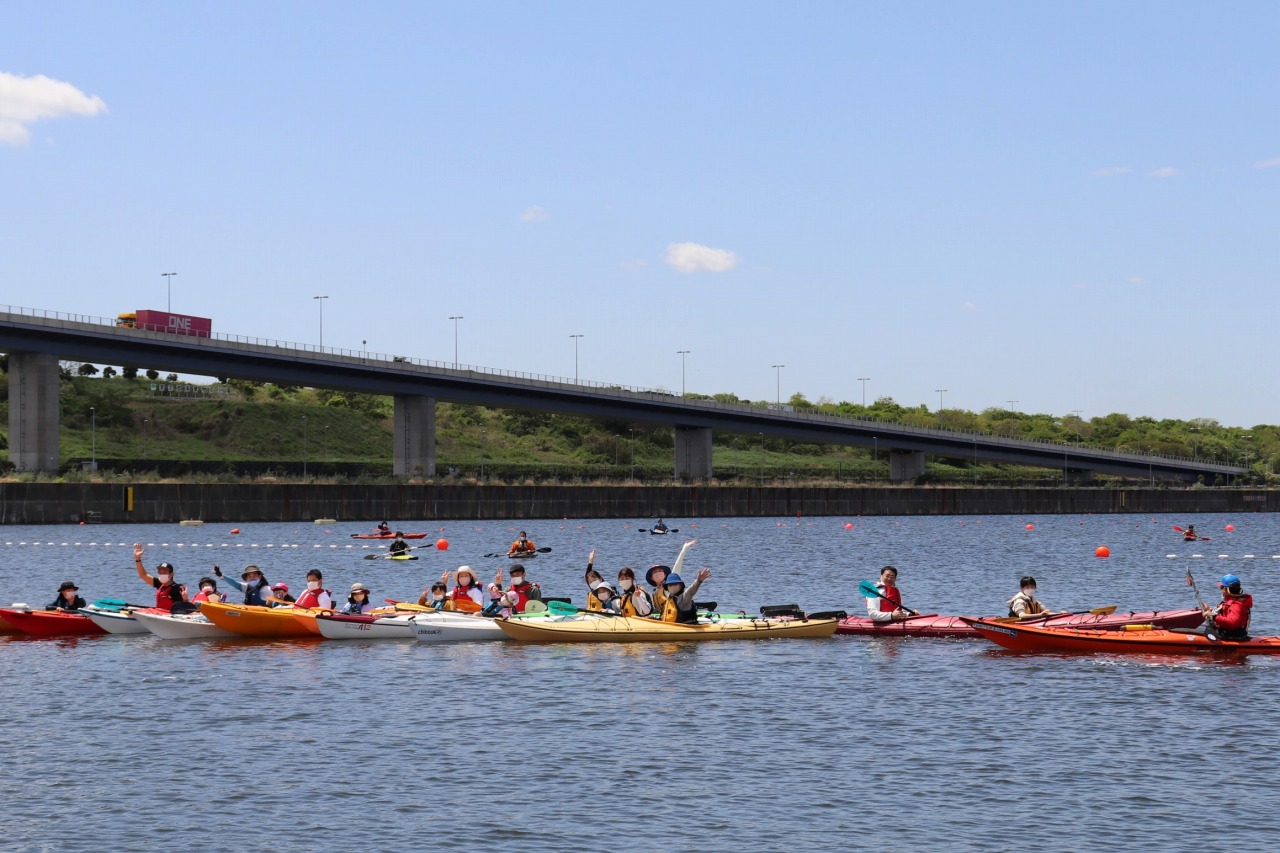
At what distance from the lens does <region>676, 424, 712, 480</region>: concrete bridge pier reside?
153m

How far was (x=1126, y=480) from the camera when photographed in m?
191

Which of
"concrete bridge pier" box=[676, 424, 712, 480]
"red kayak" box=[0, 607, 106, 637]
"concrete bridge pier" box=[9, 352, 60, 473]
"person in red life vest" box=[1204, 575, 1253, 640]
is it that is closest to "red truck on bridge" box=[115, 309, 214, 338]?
"concrete bridge pier" box=[9, 352, 60, 473]

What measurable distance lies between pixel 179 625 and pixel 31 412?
254 feet

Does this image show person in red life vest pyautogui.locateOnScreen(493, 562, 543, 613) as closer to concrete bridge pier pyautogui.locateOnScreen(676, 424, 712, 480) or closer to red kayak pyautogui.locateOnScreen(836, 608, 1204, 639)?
red kayak pyautogui.locateOnScreen(836, 608, 1204, 639)

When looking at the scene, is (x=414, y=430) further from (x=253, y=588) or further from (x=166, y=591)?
(x=253, y=588)

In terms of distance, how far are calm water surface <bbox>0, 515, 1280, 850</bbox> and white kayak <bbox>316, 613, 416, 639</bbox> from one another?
1.08ft

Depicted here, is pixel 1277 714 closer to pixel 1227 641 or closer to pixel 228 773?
pixel 1227 641

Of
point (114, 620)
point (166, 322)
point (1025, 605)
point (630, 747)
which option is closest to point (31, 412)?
point (166, 322)

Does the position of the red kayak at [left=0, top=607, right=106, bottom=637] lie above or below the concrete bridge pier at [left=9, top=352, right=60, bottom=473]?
below

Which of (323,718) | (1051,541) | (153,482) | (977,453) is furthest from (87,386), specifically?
(323,718)

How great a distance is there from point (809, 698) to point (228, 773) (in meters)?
11.5

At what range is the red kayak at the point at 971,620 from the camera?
33.6 m

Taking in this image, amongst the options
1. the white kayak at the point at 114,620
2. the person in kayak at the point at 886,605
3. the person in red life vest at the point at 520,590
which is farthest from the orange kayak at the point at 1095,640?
the white kayak at the point at 114,620

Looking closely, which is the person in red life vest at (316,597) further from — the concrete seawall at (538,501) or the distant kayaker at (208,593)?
the concrete seawall at (538,501)
